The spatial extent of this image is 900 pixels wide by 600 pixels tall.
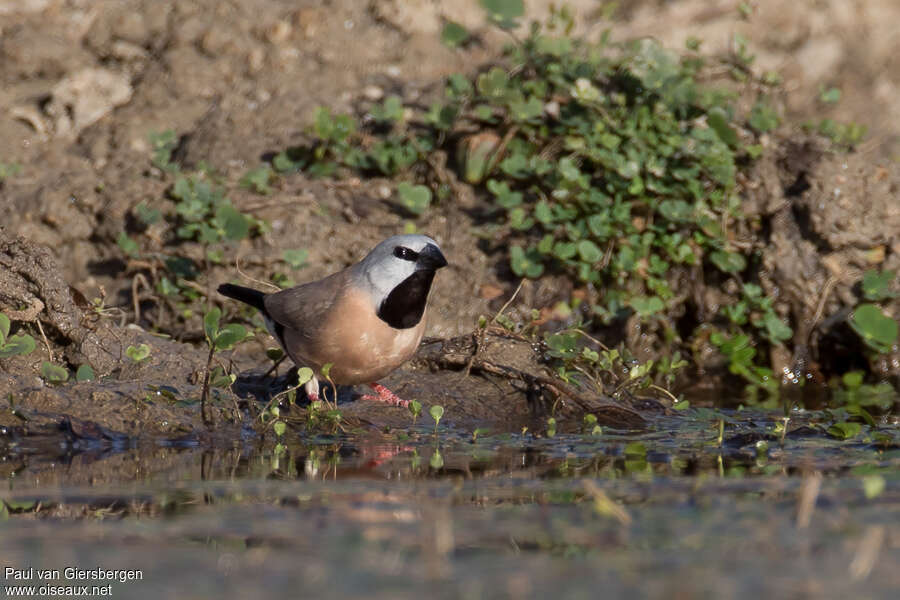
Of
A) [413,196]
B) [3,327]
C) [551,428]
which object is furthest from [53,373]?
[413,196]

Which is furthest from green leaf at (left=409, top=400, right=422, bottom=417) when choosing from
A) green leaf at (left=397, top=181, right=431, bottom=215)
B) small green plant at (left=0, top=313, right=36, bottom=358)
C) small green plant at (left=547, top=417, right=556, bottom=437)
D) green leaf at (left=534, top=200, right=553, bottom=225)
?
green leaf at (left=397, top=181, right=431, bottom=215)

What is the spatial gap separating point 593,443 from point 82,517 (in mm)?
2422

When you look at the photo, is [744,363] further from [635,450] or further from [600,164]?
[635,450]

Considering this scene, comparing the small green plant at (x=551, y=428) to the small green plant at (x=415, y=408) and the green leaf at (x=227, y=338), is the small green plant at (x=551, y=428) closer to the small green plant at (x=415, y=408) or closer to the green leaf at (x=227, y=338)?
the small green plant at (x=415, y=408)

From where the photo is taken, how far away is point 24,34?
9.49m

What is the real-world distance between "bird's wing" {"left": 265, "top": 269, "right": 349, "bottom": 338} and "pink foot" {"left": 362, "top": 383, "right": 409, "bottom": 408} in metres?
0.53

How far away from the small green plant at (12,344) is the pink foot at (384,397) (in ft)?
5.46

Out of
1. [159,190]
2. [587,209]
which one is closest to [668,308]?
[587,209]

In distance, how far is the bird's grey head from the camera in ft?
18.7

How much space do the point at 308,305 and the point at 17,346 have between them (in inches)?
53.6

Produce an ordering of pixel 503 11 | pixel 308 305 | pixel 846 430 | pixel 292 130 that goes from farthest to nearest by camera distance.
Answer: pixel 292 130 < pixel 503 11 < pixel 308 305 < pixel 846 430

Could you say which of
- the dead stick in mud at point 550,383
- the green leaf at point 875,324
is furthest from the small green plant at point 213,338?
the green leaf at point 875,324

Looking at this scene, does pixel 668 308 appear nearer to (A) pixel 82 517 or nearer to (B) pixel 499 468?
(B) pixel 499 468

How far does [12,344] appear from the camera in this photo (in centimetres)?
545
